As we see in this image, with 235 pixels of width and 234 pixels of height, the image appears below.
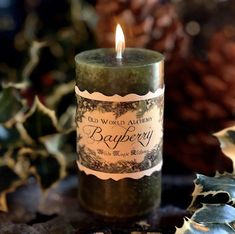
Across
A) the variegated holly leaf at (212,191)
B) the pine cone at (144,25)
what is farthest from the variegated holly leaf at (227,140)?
the pine cone at (144,25)

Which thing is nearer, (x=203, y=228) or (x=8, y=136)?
(x=203, y=228)

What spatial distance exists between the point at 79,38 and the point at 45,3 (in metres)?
0.09

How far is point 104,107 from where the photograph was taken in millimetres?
516

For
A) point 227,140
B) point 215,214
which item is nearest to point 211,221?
point 215,214

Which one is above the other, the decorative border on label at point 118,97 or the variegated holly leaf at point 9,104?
the decorative border on label at point 118,97

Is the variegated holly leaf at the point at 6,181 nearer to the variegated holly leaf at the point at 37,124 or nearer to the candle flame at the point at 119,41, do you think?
the variegated holly leaf at the point at 37,124

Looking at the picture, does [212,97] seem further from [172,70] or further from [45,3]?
[45,3]

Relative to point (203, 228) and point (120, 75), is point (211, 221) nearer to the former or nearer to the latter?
point (203, 228)

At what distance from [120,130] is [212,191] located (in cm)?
11

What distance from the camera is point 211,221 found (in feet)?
1.49

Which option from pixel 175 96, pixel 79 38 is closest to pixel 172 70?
pixel 175 96

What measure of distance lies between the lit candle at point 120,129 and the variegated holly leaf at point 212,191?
7 centimetres

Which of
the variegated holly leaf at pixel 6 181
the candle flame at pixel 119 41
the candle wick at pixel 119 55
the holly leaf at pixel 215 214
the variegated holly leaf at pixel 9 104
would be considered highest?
the candle flame at pixel 119 41

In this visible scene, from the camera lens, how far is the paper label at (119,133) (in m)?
0.52
